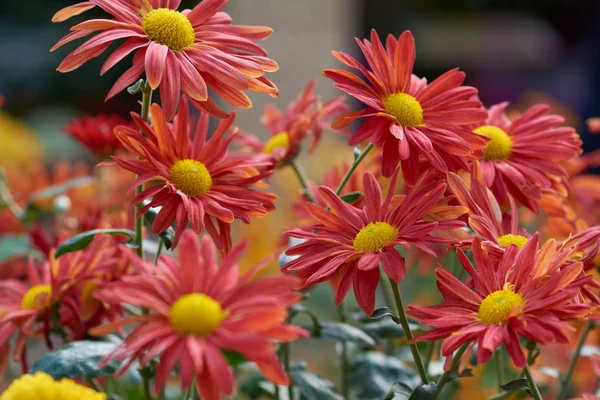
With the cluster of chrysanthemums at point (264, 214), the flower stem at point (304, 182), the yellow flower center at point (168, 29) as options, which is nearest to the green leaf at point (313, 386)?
the cluster of chrysanthemums at point (264, 214)

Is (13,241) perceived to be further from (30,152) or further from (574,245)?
(30,152)

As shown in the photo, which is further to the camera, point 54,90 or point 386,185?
point 54,90

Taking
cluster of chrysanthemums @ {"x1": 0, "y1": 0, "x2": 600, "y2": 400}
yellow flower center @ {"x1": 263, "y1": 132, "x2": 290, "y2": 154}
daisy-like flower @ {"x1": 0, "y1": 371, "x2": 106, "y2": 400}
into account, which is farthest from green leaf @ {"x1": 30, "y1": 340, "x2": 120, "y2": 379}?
yellow flower center @ {"x1": 263, "y1": 132, "x2": 290, "y2": 154}

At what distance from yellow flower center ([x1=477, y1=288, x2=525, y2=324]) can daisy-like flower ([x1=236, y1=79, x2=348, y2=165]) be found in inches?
8.7

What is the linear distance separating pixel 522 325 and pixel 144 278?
171 mm

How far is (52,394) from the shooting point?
32 centimetres

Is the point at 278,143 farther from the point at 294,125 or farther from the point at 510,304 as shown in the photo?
the point at 510,304

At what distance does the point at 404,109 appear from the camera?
0.45 meters

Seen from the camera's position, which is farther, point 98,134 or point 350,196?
Answer: point 98,134

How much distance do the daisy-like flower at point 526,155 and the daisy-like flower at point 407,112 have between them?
0.10 feet

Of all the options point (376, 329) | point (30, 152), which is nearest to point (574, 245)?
point (376, 329)

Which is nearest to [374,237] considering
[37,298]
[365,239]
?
A: [365,239]

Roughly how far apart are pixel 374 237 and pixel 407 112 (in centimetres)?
8

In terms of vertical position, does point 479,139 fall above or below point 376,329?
above
